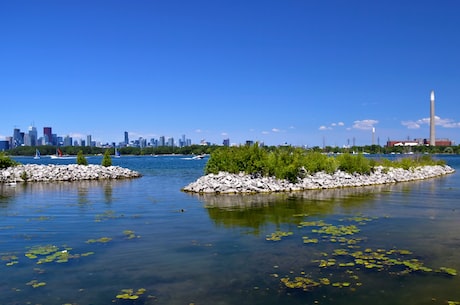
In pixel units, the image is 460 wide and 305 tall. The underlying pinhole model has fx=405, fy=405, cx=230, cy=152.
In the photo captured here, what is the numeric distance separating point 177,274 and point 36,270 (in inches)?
171

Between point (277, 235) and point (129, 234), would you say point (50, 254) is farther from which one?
point (277, 235)

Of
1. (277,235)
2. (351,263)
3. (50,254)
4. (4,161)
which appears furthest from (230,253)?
(4,161)

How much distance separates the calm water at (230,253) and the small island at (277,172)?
8.31 meters

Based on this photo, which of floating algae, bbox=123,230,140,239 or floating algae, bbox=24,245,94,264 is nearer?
floating algae, bbox=24,245,94,264

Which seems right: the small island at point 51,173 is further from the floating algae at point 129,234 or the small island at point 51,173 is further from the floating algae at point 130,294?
the floating algae at point 130,294

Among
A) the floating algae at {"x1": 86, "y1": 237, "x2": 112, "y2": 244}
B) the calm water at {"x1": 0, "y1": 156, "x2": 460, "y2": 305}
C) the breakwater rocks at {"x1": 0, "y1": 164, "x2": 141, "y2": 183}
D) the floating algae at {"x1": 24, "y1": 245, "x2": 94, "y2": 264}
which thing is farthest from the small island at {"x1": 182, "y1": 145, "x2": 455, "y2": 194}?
the breakwater rocks at {"x1": 0, "y1": 164, "x2": 141, "y2": 183}

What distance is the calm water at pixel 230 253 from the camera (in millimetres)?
10266

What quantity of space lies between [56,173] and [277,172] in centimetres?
2910

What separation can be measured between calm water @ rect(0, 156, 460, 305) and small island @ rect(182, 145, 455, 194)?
8308 millimetres

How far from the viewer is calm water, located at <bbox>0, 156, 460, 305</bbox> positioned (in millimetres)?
10266

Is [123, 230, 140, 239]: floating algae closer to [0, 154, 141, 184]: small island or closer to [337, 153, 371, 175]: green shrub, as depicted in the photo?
[337, 153, 371, 175]: green shrub

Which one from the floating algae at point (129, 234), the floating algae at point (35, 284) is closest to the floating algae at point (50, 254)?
the floating algae at point (35, 284)

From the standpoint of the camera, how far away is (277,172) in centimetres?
3569

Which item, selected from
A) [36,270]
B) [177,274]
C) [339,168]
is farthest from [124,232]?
[339,168]
